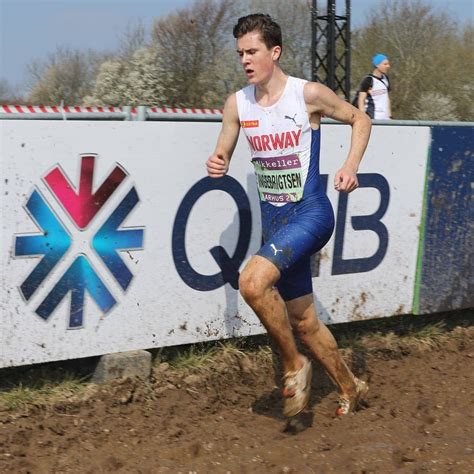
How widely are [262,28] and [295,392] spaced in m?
1.90

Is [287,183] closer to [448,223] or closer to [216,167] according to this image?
[216,167]

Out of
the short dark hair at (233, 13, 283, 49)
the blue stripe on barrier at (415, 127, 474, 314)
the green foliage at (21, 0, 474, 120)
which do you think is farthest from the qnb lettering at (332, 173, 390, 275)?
the green foliage at (21, 0, 474, 120)

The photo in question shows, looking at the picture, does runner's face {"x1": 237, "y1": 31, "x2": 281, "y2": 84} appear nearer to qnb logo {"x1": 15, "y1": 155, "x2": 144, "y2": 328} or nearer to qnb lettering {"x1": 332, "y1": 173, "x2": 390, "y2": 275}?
Answer: qnb logo {"x1": 15, "y1": 155, "x2": 144, "y2": 328}

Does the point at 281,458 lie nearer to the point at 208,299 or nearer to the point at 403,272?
the point at 208,299

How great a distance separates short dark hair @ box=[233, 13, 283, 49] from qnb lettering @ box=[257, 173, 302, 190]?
692mm

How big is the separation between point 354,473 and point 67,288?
184cm

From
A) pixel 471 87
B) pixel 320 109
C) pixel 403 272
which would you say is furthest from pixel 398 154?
pixel 471 87

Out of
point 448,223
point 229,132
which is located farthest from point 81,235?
point 448,223

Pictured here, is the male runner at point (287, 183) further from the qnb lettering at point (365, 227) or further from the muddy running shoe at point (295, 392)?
the qnb lettering at point (365, 227)

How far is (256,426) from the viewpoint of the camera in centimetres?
454

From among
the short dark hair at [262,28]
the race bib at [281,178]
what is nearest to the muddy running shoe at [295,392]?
the race bib at [281,178]

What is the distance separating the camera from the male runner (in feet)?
14.0

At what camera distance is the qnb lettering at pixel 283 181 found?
448 cm

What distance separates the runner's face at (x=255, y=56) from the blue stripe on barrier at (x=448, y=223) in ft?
6.82
